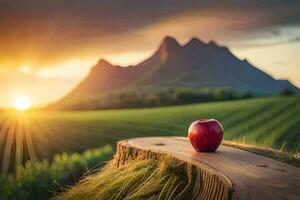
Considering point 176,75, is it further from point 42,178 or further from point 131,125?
point 42,178

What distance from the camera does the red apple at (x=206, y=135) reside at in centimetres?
597

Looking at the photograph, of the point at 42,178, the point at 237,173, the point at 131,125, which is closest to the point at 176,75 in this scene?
the point at 131,125

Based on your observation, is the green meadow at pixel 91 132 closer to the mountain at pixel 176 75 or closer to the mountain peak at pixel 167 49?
the mountain at pixel 176 75

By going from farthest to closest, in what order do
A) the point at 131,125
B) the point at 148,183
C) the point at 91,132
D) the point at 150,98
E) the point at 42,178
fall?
the point at 150,98
the point at 131,125
the point at 91,132
the point at 42,178
the point at 148,183

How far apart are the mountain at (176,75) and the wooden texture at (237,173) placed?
12.7 meters

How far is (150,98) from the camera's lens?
19.5 m

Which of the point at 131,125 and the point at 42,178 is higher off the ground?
the point at 131,125

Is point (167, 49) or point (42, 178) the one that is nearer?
point (42, 178)

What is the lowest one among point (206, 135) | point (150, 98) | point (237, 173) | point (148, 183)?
point (148, 183)

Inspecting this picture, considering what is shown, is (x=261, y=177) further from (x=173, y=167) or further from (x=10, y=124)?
(x=10, y=124)

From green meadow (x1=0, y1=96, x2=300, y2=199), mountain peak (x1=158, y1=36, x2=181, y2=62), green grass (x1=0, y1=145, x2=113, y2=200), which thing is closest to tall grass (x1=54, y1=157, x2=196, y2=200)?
green meadow (x1=0, y1=96, x2=300, y2=199)

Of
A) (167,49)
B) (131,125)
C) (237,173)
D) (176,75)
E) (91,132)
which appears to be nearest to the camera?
(237,173)

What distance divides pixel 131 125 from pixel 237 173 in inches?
444

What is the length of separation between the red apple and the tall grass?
0.47 m
